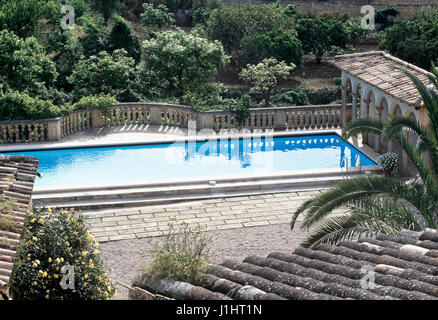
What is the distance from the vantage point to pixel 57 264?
13.9 meters

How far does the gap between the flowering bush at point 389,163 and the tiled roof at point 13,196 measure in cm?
1112

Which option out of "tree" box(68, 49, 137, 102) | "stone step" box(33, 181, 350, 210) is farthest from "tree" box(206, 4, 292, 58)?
"stone step" box(33, 181, 350, 210)

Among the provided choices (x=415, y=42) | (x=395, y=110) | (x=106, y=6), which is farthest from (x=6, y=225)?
(x=106, y=6)

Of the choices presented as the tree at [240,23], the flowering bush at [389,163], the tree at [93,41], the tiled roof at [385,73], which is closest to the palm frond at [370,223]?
the tiled roof at [385,73]

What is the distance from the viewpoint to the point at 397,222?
1445 centimetres

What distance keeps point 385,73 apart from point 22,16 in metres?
18.6

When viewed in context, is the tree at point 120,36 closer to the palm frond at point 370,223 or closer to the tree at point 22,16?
the tree at point 22,16

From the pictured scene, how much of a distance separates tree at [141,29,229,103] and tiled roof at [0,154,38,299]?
14935 millimetres

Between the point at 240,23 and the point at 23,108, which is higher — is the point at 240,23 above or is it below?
above

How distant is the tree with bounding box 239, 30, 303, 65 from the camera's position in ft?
125

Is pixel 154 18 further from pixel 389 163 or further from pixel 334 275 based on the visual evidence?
pixel 334 275

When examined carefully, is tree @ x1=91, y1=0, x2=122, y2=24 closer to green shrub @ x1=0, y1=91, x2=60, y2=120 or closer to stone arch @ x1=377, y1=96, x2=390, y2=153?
green shrub @ x1=0, y1=91, x2=60, y2=120

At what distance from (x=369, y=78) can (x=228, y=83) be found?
15.0 meters

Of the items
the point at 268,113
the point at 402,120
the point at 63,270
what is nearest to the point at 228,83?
the point at 268,113
